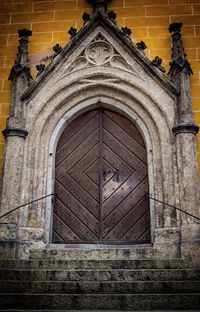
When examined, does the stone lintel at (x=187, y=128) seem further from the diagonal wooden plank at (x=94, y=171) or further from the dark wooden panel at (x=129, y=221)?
the diagonal wooden plank at (x=94, y=171)

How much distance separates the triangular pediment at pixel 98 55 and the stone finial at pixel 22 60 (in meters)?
0.32

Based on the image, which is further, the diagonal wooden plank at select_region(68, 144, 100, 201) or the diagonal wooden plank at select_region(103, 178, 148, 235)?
the diagonal wooden plank at select_region(68, 144, 100, 201)

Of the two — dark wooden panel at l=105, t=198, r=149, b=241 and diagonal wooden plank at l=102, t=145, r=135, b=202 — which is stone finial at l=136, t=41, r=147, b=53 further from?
dark wooden panel at l=105, t=198, r=149, b=241

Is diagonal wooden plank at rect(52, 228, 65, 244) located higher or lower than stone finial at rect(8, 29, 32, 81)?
lower

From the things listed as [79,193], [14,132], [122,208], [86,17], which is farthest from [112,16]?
[122,208]

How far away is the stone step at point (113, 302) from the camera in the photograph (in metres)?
3.88

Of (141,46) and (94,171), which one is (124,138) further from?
(141,46)

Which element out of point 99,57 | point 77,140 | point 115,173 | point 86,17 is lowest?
point 115,173

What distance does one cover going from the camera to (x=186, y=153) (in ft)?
20.0

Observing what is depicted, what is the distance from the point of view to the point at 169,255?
569 cm

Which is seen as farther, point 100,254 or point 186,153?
point 186,153

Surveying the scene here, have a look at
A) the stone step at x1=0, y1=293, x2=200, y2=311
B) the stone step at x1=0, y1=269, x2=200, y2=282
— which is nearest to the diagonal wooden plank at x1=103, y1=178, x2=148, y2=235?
the stone step at x1=0, y1=269, x2=200, y2=282

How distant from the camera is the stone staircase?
3.89 m

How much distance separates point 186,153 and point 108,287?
2.81m
